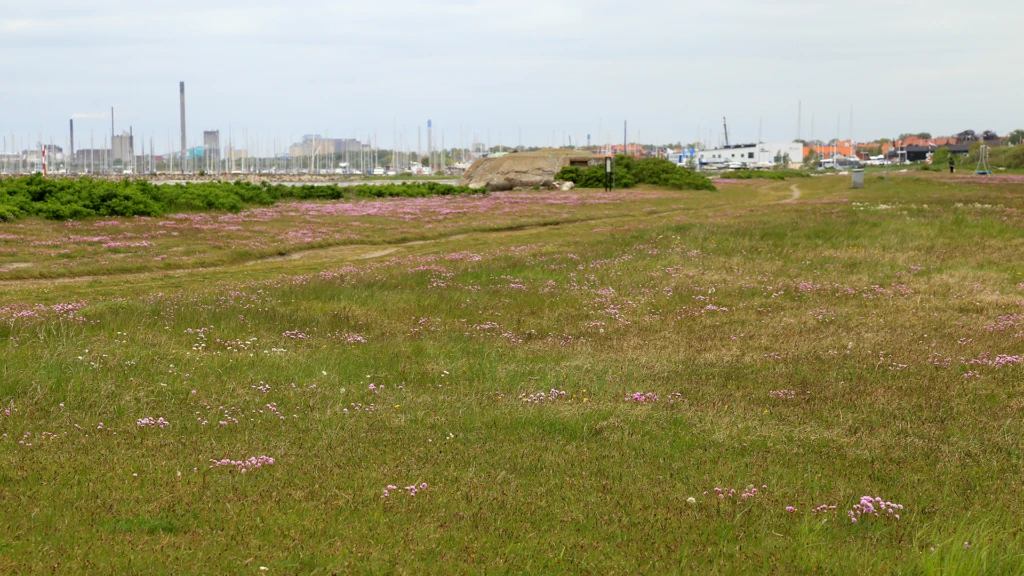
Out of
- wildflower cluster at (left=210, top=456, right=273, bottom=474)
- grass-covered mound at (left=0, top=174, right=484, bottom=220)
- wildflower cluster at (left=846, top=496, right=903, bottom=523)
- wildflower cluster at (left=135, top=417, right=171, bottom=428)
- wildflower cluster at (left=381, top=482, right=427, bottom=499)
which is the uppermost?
grass-covered mound at (left=0, top=174, right=484, bottom=220)

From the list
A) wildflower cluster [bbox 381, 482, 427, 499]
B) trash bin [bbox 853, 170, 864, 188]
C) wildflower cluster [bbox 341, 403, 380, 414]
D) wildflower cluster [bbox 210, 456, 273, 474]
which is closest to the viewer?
wildflower cluster [bbox 381, 482, 427, 499]

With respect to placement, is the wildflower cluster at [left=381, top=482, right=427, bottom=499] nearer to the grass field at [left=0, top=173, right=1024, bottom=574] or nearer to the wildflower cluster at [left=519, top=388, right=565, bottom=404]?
the grass field at [left=0, top=173, right=1024, bottom=574]

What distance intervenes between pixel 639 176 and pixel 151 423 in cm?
7654

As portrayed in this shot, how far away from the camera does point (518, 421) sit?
10172 mm

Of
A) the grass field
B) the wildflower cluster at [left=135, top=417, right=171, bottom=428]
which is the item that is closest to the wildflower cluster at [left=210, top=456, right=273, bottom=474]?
the grass field

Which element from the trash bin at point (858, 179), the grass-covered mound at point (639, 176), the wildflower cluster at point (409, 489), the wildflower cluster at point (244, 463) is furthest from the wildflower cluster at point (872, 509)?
the grass-covered mound at point (639, 176)

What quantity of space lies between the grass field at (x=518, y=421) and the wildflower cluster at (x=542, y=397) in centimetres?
6

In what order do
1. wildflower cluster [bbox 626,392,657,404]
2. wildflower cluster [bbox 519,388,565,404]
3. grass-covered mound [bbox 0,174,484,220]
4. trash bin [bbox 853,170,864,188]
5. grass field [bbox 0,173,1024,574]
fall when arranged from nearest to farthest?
grass field [bbox 0,173,1024,574] → wildflower cluster [bbox 519,388,565,404] → wildflower cluster [bbox 626,392,657,404] → grass-covered mound [bbox 0,174,484,220] → trash bin [bbox 853,170,864,188]

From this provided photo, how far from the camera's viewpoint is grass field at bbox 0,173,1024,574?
6.54 meters

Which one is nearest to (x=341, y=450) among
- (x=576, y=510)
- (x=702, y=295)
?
(x=576, y=510)

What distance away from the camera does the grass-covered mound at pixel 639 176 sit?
7956 cm

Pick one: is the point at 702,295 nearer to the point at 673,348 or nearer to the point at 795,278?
the point at 795,278

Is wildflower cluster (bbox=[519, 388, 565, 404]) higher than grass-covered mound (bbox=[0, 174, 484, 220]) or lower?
lower

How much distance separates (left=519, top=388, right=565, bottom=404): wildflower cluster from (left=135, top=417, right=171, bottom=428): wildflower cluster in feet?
13.8
